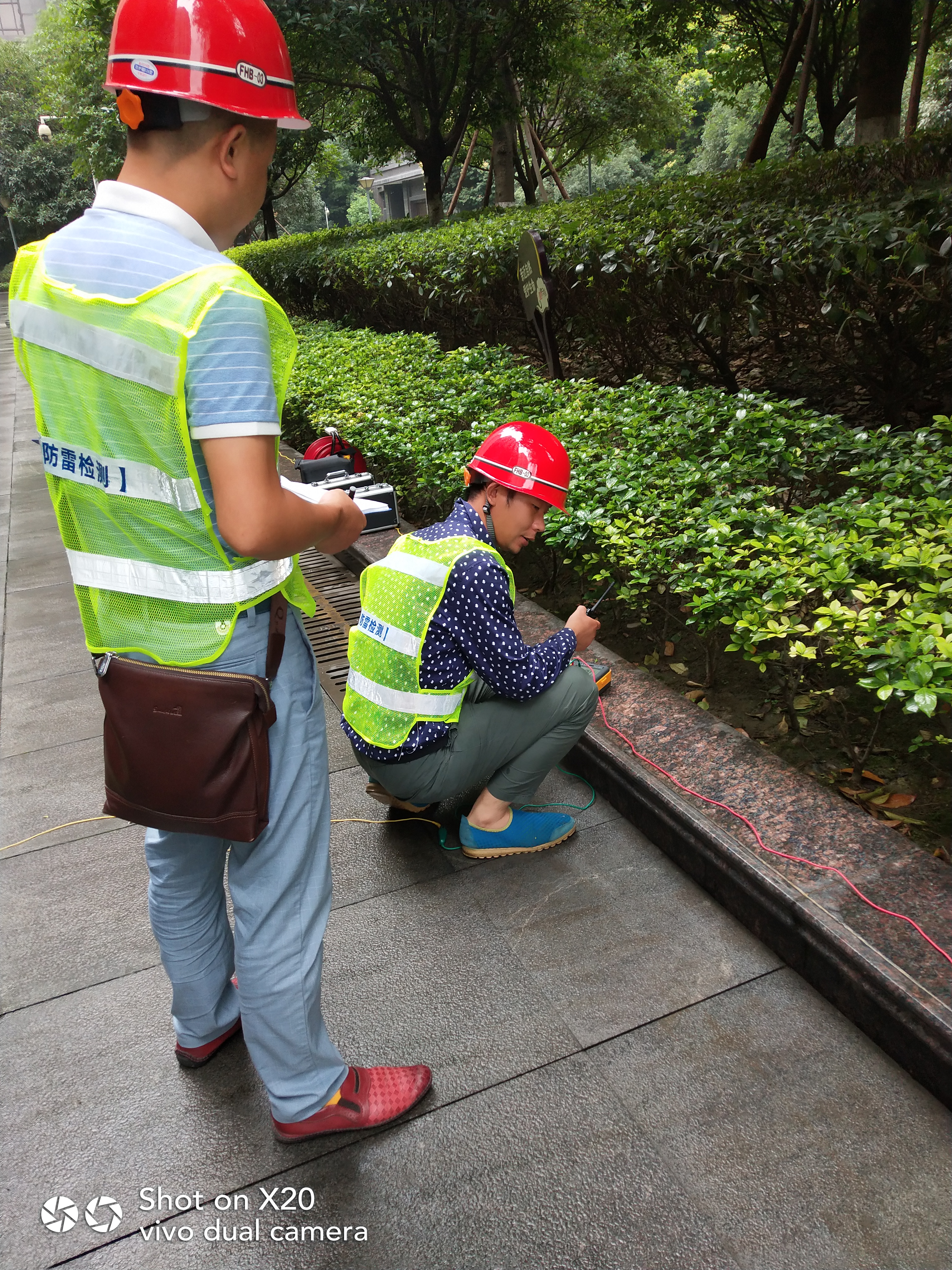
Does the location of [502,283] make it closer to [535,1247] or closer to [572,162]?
[535,1247]

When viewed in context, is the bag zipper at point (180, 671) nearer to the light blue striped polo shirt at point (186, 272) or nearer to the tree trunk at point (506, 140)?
the light blue striped polo shirt at point (186, 272)

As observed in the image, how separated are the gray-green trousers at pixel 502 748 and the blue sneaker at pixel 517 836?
75 millimetres

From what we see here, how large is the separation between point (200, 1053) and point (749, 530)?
252 centimetres

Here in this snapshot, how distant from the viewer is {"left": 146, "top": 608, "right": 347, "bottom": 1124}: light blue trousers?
1.67 meters

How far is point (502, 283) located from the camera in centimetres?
771

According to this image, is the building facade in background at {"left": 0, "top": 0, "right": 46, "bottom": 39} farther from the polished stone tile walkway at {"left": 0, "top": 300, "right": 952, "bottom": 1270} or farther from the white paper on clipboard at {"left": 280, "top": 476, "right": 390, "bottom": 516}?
the white paper on clipboard at {"left": 280, "top": 476, "right": 390, "bottom": 516}

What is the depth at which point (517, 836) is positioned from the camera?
110 inches

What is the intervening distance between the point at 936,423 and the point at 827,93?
44.1 ft

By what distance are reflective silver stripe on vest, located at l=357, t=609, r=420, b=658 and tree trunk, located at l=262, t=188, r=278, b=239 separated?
24.5 m

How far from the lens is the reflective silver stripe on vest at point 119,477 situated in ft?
4.67

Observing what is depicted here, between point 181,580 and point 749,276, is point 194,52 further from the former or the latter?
point 749,276

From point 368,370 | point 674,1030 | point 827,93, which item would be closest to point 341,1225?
point 674,1030

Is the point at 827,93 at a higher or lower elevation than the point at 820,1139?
higher

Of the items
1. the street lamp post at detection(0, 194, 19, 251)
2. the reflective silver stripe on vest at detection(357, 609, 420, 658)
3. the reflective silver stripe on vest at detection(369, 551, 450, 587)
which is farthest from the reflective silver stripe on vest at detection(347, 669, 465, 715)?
the street lamp post at detection(0, 194, 19, 251)
